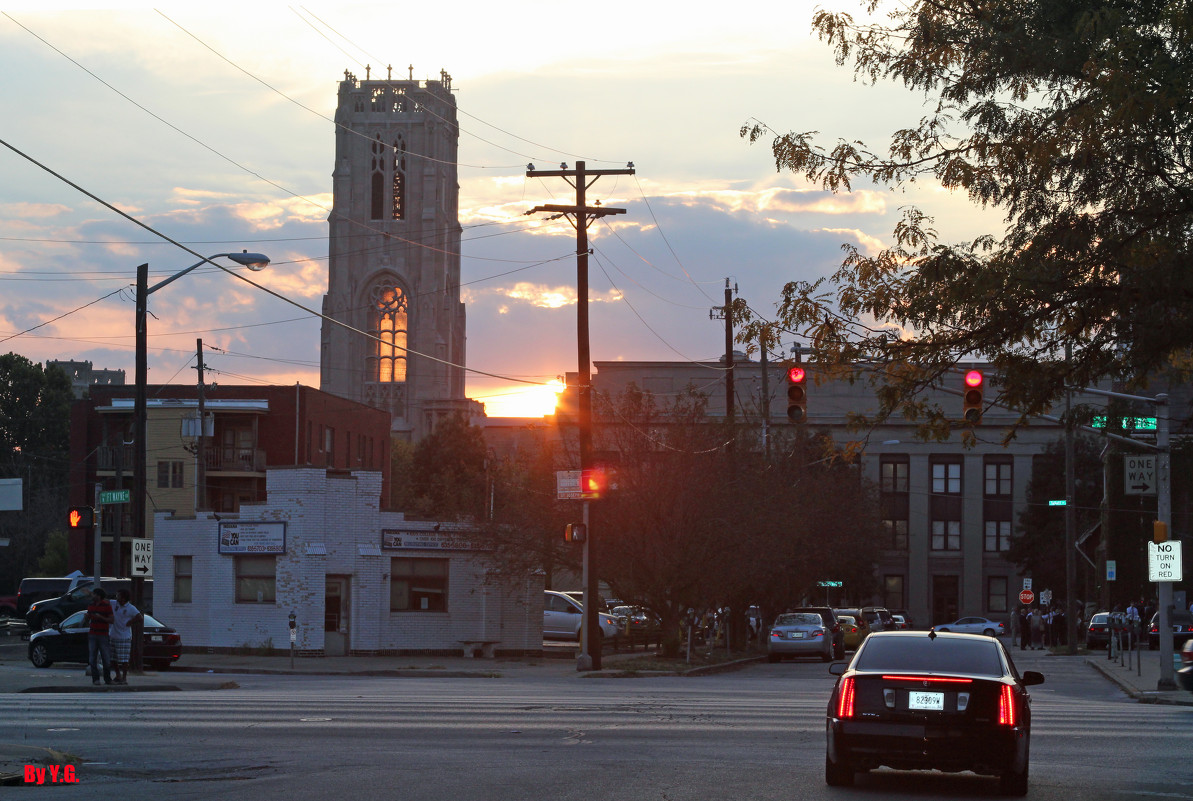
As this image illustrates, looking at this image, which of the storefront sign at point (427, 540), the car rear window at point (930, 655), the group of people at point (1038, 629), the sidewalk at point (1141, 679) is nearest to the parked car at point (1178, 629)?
the sidewalk at point (1141, 679)

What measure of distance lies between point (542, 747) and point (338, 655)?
2405 cm

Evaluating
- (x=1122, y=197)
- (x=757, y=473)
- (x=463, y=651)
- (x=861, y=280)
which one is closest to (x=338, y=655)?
(x=463, y=651)

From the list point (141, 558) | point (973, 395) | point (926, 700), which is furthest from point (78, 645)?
point (926, 700)

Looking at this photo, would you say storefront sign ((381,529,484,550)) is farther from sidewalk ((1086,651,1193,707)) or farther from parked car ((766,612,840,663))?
sidewalk ((1086,651,1193,707))

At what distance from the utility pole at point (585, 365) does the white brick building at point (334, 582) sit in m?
5.86

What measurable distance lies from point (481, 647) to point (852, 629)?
16.8 m

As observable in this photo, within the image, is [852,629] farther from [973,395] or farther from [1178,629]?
[973,395]

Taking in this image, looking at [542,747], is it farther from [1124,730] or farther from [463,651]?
[463,651]

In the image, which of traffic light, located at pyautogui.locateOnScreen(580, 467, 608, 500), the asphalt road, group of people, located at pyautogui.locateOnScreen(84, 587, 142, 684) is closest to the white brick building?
traffic light, located at pyautogui.locateOnScreen(580, 467, 608, 500)

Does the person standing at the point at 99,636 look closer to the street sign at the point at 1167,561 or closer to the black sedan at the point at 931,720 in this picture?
the black sedan at the point at 931,720

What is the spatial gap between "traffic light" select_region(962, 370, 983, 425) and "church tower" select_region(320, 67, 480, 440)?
108m

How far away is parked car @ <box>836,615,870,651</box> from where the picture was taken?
49.2 m

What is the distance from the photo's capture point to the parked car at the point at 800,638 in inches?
1613

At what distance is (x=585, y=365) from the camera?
3303 cm
